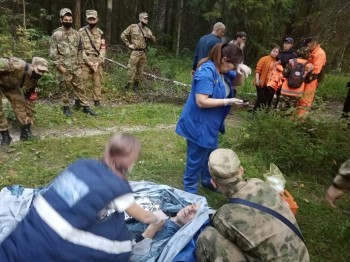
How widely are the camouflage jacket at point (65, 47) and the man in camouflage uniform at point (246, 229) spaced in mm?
5264

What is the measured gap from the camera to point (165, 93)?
389 inches

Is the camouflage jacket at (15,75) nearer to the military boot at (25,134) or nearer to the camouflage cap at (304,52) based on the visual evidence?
the military boot at (25,134)

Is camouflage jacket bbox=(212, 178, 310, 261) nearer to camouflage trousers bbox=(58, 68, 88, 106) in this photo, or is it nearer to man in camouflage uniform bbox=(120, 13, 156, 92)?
camouflage trousers bbox=(58, 68, 88, 106)

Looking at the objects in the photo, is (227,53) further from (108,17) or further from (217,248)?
(108,17)

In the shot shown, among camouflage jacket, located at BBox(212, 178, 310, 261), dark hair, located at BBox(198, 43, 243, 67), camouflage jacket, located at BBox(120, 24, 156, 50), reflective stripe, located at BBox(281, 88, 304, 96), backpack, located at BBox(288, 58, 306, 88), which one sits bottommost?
camouflage jacket, located at BBox(212, 178, 310, 261)

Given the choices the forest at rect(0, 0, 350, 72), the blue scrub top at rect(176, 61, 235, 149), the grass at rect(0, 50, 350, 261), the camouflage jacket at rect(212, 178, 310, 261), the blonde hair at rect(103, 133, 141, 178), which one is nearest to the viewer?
the blonde hair at rect(103, 133, 141, 178)

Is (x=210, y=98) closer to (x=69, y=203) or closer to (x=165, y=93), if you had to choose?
(x=69, y=203)

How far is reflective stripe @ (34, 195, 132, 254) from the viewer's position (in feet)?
5.88

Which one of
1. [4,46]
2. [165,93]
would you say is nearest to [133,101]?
[165,93]

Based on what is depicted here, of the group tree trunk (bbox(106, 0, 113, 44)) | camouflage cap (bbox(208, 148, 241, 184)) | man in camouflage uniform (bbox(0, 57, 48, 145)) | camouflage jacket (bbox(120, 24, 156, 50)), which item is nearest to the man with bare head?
camouflage jacket (bbox(120, 24, 156, 50))

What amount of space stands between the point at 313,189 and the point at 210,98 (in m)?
2.36

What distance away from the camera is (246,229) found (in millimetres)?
2305

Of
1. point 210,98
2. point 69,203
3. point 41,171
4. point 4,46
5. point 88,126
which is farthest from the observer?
point 4,46

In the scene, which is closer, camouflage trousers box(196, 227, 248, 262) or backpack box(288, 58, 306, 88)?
camouflage trousers box(196, 227, 248, 262)
